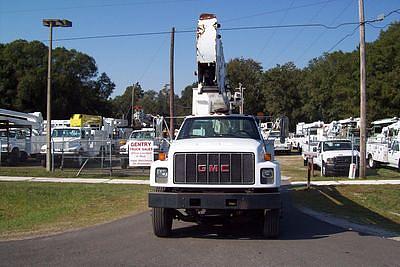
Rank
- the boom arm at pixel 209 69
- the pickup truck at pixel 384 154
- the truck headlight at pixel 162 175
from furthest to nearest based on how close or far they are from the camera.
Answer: the pickup truck at pixel 384 154 → the boom arm at pixel 209 69 → the truck headlight at pixel 162 175

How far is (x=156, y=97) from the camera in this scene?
119 m

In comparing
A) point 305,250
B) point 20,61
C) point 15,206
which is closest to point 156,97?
point 20,61

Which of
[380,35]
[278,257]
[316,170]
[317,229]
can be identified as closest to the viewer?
[278,257]

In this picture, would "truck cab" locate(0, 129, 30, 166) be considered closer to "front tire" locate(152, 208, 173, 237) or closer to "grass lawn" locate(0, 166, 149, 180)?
"grass lawn" locate(0, 166, 149, 180)

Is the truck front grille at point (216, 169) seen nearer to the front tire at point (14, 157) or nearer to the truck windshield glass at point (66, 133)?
the truck windshield glass at point (66, 133)

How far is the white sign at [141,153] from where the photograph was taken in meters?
23.0

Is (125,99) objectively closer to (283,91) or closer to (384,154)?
(283,91)

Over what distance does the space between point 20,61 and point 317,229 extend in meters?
60.1

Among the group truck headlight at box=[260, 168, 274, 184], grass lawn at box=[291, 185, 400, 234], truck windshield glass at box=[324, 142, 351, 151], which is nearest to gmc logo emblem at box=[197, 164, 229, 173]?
truck headlight at box=[260, 168, 274, 184]

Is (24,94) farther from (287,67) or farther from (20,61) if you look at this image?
(287,67)

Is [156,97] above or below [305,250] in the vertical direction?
above

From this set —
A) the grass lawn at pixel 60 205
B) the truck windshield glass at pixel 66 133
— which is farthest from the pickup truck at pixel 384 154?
the truck windshield glass at pixel 66 133

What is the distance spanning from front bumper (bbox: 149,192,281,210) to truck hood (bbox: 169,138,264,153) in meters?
0.83

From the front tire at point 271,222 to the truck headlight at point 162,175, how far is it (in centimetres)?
188
